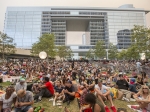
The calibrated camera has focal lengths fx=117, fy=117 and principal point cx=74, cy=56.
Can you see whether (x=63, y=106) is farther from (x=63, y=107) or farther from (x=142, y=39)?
(x=142, y=39)

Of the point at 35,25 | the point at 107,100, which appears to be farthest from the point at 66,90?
the point at 35,25

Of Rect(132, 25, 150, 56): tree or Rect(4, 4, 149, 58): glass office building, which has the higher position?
Rect(4, 4, 149, 58): glass office building

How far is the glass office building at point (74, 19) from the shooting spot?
3231 inches

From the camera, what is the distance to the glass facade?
81750 millimetres

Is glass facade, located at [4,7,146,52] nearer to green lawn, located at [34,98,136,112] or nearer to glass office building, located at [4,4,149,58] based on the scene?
glass office building, located at [4,4,149,58]

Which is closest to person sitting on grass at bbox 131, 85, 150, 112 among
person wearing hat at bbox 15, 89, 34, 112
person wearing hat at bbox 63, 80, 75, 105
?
person wearing hat at bbox 63, 80, 75, 105

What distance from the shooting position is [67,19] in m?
89.2

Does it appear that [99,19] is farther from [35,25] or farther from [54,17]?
[35,25]

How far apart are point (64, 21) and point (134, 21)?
2053 inches

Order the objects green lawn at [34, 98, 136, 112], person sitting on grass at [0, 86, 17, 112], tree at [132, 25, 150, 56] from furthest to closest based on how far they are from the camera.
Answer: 1. tree at [132, 25, 150, 56]
2. green lawn at [34, 98, 136, 112]
3. person sitting on grass at [0, 86, 17, 112]

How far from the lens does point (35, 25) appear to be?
272 feet

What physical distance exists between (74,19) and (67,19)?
5345 mm

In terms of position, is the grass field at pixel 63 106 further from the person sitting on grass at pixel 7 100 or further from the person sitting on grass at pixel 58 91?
the person sitting on grass at pixel 7 100

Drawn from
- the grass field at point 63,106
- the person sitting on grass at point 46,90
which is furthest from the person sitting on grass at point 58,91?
the grass field at point 63,106
